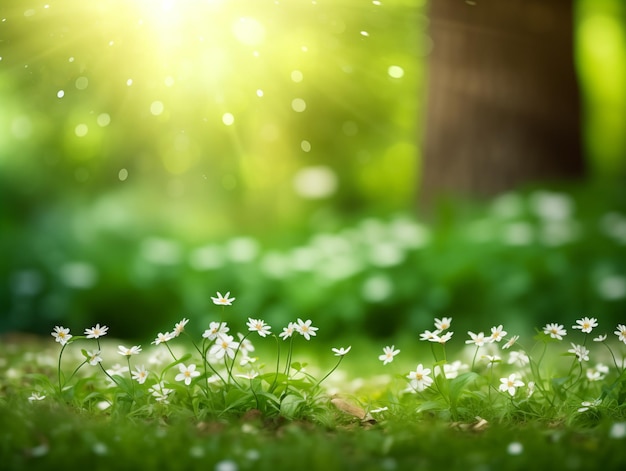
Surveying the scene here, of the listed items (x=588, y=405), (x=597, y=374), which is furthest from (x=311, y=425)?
(x=597, y=374)

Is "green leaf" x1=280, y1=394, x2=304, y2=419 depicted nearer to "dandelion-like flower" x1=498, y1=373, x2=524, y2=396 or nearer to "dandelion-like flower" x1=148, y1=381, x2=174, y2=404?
"dandelion-like flower" x1=148, y1=381, x2=174, y2=404

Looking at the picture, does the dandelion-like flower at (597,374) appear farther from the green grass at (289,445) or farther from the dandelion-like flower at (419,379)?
the dandelion-like flower at (419,379)

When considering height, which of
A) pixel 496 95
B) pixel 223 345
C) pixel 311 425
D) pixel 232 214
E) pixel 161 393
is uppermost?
pixel 496 95

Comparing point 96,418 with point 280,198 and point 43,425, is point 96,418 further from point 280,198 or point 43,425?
point 280,198

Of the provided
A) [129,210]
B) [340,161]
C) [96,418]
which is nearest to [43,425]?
[96,418]

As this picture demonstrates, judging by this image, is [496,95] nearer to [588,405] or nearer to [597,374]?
[597,374]

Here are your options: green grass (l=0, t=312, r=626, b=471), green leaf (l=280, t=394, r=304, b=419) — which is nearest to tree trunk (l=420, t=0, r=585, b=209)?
green grass (l=0, t=312, r=626, b=471)

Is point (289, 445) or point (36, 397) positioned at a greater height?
point (36, 397)
